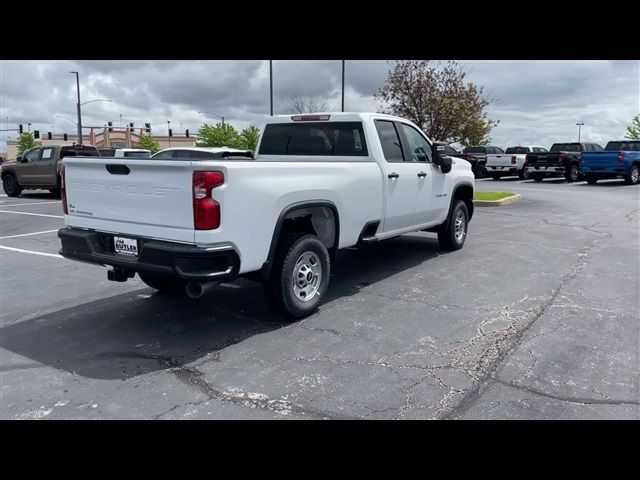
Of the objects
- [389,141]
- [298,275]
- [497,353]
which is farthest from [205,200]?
[389,141]

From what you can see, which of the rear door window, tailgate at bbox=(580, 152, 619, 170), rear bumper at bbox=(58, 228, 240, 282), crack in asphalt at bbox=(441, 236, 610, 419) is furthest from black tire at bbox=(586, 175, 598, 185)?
rear bumper at bbox=(58, 228, 240, 282)

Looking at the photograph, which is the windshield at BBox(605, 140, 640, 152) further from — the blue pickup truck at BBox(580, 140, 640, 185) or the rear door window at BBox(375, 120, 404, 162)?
the rear door window at BBox(375, 120, 404, 162)

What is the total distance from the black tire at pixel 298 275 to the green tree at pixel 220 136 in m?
38.3

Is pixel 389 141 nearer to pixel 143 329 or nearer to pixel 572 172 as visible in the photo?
pixel 143 329

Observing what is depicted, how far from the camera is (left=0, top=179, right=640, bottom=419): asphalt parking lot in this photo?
3.44 meters

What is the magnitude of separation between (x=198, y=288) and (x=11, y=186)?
18.9 m

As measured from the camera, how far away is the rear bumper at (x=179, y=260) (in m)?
4.04

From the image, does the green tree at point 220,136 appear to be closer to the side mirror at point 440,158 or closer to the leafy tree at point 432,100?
the leafy tree at point 432,100

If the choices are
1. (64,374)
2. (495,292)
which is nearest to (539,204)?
(495,292)

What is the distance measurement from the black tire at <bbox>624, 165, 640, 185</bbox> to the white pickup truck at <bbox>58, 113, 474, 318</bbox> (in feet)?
65.1

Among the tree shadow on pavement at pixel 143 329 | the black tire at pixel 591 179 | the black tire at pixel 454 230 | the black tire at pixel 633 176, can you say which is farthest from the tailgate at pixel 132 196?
the black tire at pixel 591 179

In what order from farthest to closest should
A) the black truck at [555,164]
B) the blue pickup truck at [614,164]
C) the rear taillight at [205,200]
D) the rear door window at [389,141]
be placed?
the black truck at [555,164] → the blue pickup truck at [614,164] → the rear door window at [389,141] → the rear taillight at [205,200]
